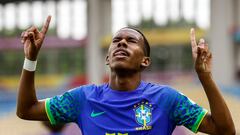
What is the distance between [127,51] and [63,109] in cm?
45

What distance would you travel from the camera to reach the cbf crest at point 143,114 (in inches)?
111

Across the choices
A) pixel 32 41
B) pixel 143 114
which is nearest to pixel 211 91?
pixel 143 114

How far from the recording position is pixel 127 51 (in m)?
2.92

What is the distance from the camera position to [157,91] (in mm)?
2939

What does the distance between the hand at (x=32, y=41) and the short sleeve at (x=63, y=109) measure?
0.26 metres

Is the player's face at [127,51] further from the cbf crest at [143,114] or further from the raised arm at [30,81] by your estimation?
the raised arm at [30,81]

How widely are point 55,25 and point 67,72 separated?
3571 mm

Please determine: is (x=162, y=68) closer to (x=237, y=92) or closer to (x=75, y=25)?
(x=75, y=25)

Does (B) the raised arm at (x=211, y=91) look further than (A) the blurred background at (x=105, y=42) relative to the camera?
No

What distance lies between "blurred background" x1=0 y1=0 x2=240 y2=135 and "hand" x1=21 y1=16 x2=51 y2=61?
24.9m

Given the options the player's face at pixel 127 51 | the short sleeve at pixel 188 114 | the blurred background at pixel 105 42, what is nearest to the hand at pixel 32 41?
the player's face at pixel 127 51

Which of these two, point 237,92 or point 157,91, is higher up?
point 157,91

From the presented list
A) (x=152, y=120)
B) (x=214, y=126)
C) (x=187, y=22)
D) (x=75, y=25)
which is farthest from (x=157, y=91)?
(x=75, y=25)

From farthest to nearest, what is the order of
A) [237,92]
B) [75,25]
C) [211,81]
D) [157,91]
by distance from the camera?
[75,25]
[237,92]
[157,91]
[211,81]
